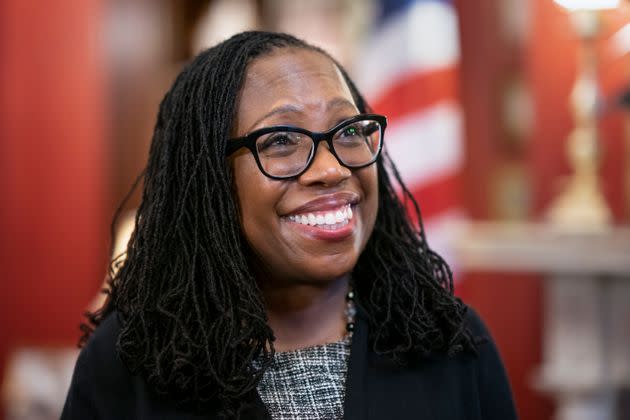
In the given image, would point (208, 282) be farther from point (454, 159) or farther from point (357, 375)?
point (454, 159)

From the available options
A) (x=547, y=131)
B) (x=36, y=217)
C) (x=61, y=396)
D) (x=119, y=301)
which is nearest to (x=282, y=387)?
(x=119, y=301)

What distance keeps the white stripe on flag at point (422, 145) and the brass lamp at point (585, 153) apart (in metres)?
0.39

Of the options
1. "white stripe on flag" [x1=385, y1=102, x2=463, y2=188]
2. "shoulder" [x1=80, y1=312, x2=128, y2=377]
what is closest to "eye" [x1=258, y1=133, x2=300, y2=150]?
"shoulder" [x1=80, y1=312, x2=128, y2=377]

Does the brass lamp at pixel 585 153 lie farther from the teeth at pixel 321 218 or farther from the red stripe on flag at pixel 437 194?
the teeth at pixel 321 218

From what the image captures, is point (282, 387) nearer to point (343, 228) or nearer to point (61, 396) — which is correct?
point (343, 228)

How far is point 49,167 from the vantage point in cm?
375

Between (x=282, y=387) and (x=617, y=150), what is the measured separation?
2.01 meters

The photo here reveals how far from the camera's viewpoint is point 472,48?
132 inches

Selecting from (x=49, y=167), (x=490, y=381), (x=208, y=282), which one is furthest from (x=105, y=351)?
→ (x=49, y=167)

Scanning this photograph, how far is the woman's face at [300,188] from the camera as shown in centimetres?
118

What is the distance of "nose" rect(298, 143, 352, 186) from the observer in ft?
3.84

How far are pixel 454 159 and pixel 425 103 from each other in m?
0.21

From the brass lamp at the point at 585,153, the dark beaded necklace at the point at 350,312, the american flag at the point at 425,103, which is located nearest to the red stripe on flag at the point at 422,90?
the american flag at the point at 425,103

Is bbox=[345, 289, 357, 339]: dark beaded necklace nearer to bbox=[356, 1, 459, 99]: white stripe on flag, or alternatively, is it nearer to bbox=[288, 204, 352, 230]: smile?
bbox=[288, 204, 352, 230]: smile
